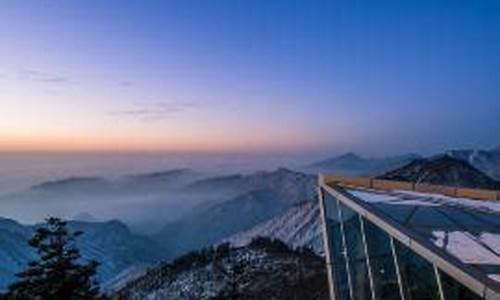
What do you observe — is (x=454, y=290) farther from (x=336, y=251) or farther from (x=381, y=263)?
(x=336, y=251)

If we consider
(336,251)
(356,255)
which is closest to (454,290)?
(356,255)

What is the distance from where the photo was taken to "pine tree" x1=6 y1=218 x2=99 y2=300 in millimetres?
49844

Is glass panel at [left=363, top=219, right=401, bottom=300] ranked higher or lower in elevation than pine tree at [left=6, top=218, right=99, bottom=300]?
higher

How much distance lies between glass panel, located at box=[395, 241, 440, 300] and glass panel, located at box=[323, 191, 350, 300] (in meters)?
7.44

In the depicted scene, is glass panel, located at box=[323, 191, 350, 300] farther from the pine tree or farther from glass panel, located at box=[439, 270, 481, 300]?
the pine tree

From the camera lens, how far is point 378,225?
Answer: 1288 inches

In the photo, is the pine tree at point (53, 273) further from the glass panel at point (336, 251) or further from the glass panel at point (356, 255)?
the glass panel at point (356, 255)

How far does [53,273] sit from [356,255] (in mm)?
23670

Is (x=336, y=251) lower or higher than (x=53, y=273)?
higher

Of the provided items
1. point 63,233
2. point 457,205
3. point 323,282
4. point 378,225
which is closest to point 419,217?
point 378,225

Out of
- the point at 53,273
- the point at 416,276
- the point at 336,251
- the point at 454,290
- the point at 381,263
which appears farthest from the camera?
the point at 53,273

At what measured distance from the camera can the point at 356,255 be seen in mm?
35812

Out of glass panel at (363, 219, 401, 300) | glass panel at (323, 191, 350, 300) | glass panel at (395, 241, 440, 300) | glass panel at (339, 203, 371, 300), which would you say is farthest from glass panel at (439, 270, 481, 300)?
glass panel at (323, 191, 350, 300)

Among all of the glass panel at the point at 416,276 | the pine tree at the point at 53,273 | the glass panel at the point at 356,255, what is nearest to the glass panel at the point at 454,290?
the glass panel at the point at 416,276
